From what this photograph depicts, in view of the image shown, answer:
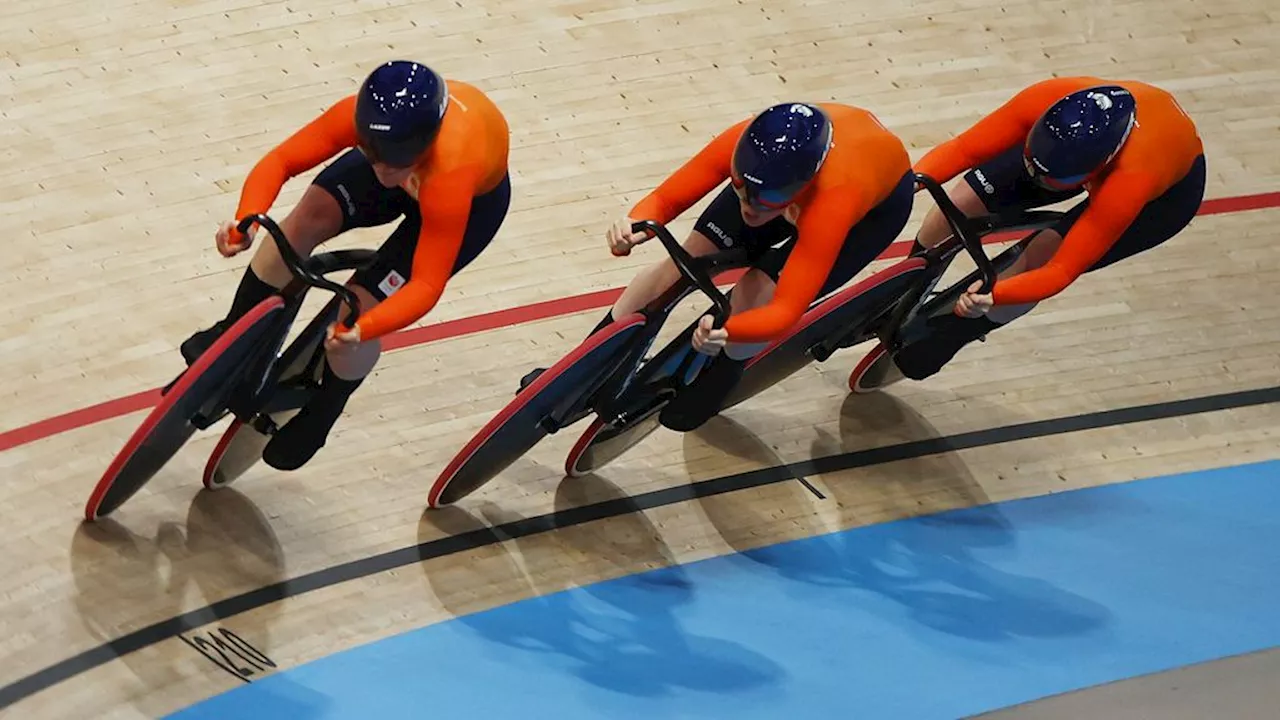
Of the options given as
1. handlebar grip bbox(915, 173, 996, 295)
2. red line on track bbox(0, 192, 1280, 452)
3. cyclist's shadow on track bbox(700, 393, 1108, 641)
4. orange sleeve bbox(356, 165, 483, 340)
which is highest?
orange sleeve bbox(356, 165, 483, 340)

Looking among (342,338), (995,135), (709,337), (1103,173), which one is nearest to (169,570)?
(342,338)

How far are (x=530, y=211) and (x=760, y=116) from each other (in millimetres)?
1965

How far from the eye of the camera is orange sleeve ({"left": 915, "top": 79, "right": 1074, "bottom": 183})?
458cm

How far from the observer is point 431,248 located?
12.6 ft

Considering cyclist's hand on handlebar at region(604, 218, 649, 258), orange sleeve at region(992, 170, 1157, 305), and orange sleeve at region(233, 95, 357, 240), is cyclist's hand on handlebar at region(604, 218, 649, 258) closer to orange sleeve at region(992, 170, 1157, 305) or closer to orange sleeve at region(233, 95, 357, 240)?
orange sleeve at region(233, 95, 357, 240)

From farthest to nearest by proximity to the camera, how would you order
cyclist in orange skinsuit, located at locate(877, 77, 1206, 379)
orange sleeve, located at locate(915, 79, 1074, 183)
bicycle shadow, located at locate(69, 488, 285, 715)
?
orange sleeve, located at locate(915, 79, 1074, 183) < cyclist in orange skinsuit, located at locate(877, 77, 1206, 379) < bicycle shadow, located at locate(69, 488, 285, 715)

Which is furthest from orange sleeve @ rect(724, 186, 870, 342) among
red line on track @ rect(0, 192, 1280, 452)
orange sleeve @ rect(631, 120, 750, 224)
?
red line on track @ rect(0, 192, 1280, 452)

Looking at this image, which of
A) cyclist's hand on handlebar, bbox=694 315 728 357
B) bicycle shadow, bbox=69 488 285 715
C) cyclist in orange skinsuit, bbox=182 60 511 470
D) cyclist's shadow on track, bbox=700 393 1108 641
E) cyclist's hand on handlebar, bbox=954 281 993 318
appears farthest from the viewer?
cyclist's shadow on track, bbox=700 393 1108 641

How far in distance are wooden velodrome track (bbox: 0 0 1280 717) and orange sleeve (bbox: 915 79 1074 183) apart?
41.1 inches

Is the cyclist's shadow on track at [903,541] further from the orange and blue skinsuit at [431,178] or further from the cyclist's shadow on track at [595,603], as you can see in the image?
the orange and blue skinsuit at [431,178]

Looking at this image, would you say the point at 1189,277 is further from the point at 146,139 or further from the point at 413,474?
the point at 146,139

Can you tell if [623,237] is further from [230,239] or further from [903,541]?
[903,541]

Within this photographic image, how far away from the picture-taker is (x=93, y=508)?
4.34 m

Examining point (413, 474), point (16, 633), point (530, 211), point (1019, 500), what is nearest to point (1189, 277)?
point (1019, 500)
